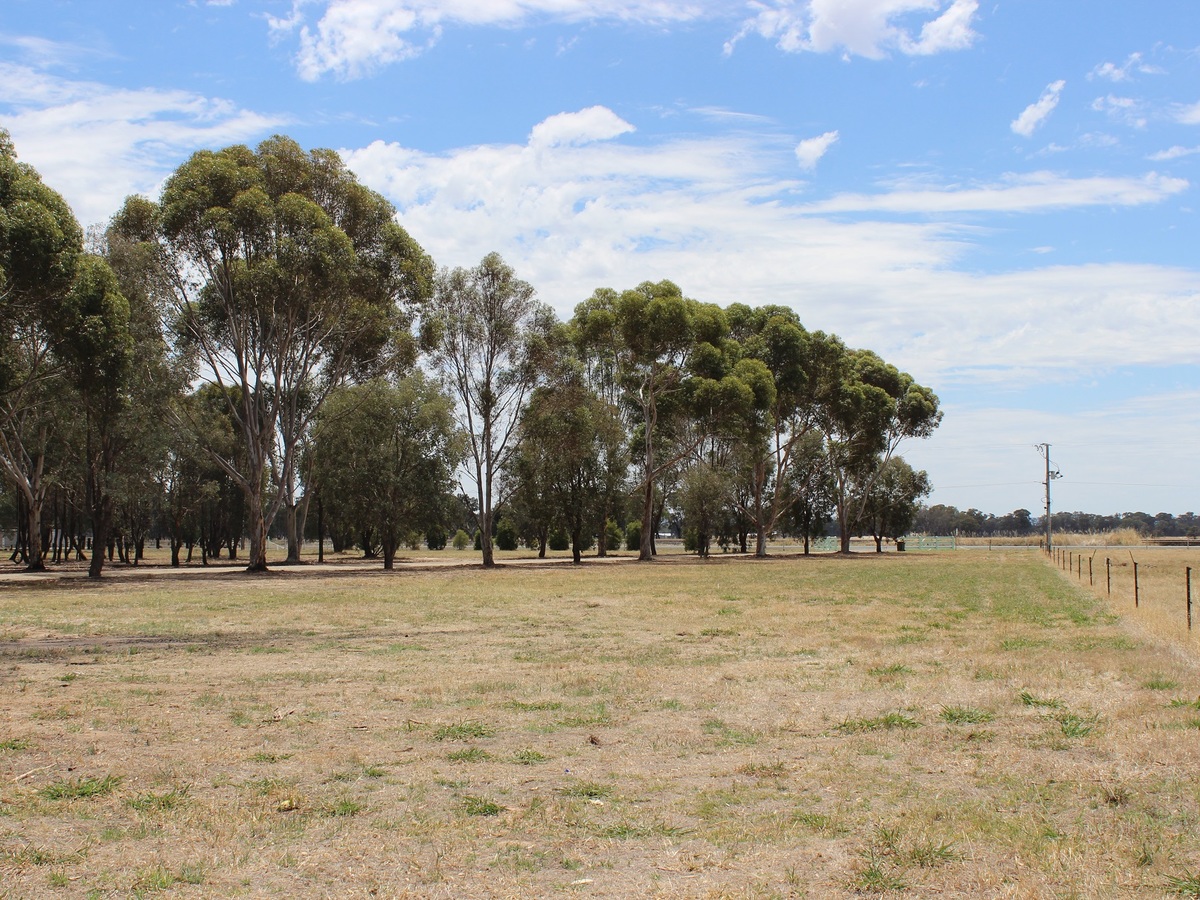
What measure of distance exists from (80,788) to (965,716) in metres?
7.84

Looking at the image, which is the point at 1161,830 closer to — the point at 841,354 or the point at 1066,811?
the point at 1066,811

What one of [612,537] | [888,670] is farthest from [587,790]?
[612,537]

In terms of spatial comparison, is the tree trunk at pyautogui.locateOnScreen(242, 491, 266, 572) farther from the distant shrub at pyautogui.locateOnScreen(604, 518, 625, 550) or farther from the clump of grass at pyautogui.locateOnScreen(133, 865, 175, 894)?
the clump of grass at pyautogui.locateOnScreen(133, 865, 175, 894)

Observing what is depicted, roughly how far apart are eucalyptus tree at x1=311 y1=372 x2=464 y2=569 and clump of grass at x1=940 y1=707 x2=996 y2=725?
4430 centimetres

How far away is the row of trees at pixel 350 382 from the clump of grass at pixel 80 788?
82.3 ft

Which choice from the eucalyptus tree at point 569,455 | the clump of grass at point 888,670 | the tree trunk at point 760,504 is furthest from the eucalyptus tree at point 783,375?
the clump of grass at point 888,670

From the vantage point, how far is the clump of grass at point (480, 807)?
6.68 m

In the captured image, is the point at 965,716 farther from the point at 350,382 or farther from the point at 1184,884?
the point at 350,382

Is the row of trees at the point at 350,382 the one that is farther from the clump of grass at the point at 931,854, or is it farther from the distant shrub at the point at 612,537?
the clump of grass at the point at 931,854

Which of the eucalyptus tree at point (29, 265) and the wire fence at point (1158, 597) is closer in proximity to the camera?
the wire fence at point (1158, 597)

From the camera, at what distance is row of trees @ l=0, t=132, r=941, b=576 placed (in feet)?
124

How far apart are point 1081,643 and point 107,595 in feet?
85.5

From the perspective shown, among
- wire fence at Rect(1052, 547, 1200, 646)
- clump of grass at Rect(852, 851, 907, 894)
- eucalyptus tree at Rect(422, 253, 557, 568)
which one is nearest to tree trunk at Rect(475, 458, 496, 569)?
eucalyptus tree at Rect(422, 253, 557, 568)

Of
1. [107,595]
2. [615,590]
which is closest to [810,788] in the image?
[615,590]
